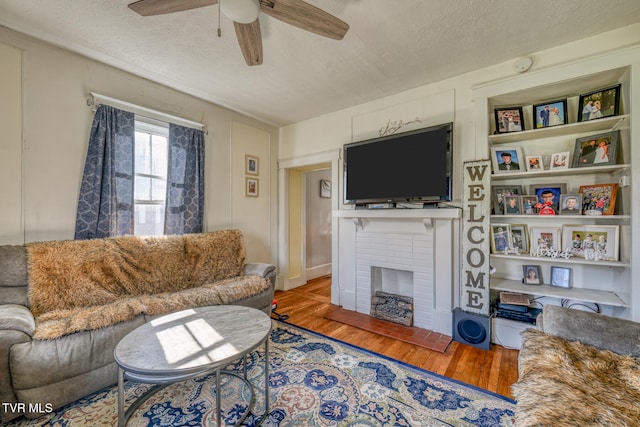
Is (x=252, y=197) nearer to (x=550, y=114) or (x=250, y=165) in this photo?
(x=250, y=165)

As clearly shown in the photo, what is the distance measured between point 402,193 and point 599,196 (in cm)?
149

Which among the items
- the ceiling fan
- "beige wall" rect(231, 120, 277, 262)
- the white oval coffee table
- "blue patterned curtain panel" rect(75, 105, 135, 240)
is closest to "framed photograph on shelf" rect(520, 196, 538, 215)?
the ceiling fan

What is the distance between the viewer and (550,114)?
2.23m

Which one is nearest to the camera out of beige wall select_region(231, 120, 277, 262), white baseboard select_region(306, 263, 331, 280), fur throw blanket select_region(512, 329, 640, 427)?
fur throw blanket select_region(512, 329, 640, 427)

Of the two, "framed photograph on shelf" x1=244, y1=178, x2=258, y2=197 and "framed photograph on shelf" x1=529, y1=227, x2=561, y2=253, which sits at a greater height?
"framed photograph on shelf" x1=244, y1=178, x2=258, y2=197

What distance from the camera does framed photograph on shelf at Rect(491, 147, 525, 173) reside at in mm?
2367

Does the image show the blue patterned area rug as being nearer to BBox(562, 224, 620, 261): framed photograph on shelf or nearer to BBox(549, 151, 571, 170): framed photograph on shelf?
BBox(562, 224, 620, 261): framed photograph on shelf

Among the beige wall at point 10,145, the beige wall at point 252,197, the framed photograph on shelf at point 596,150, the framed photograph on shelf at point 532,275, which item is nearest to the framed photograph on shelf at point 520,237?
the framed photograph on shelf at point 532,275

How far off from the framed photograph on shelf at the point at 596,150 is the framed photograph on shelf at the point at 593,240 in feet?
1.65

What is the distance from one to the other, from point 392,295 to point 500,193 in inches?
60.8

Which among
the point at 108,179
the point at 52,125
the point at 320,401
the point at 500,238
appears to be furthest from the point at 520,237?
the point at 52,125

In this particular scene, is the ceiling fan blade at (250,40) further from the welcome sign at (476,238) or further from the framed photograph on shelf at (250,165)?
the welcome sign at (476,238)

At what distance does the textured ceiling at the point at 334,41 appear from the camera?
175cm

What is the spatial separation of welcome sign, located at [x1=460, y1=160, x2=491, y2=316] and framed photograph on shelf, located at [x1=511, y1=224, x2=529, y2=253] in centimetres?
33
